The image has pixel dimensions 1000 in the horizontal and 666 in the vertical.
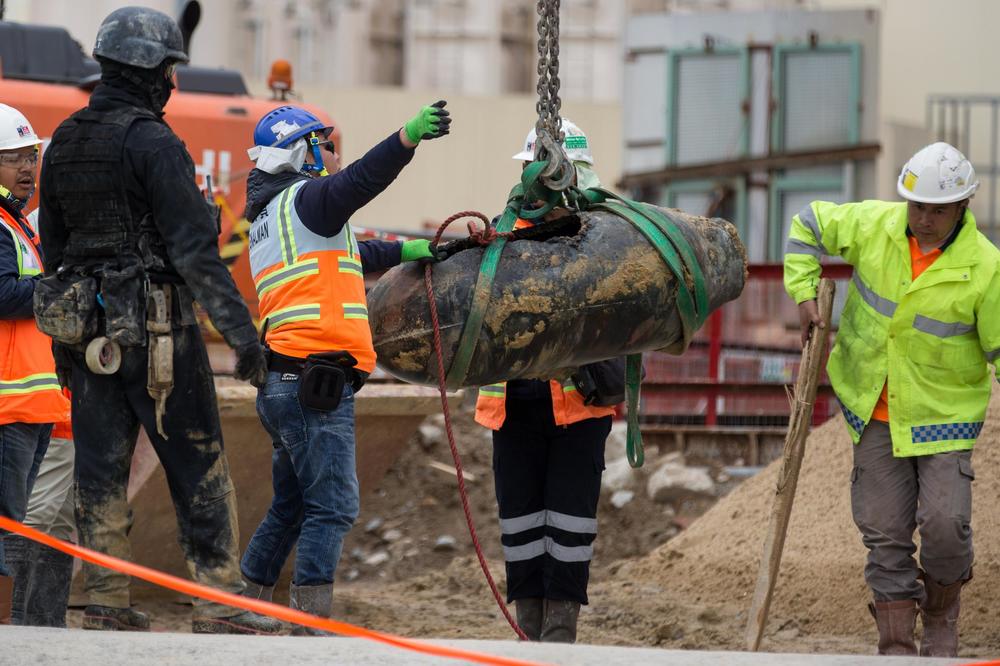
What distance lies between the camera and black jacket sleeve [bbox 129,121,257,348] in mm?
4301

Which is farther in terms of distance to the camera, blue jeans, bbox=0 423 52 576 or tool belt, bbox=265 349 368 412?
blue jeans, bbox=0 423 52 576

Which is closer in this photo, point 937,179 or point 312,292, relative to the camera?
point 312,292

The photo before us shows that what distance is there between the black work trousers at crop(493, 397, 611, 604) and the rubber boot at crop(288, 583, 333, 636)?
1012 millimetres

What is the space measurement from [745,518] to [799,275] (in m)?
2.91

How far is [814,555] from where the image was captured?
7422 millimetres

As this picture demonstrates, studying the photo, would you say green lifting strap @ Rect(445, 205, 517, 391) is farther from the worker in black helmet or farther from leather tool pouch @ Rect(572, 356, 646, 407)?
leather tool pouch @ Rect(572, 356, 646, 407)

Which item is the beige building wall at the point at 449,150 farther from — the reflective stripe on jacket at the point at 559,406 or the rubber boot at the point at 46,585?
the rubber boot at the point at 46,585

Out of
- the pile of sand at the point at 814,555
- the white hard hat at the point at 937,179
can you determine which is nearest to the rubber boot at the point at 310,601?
the white hard hat at the point at 937,179

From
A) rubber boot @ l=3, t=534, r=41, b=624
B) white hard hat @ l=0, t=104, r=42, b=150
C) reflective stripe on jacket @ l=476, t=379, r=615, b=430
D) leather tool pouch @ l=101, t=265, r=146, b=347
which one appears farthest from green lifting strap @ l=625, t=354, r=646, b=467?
white hard hat @ l=0, t=104, r=42, b=150

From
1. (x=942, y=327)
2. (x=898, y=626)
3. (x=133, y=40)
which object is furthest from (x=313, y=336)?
(x=898, y=626)

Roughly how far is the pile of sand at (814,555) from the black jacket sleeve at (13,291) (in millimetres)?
3733

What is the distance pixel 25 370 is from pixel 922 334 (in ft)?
10.4

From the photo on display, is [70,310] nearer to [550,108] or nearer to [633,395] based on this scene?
[550,108]

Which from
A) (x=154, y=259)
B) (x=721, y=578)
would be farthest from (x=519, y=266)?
(x=721, y=578)
